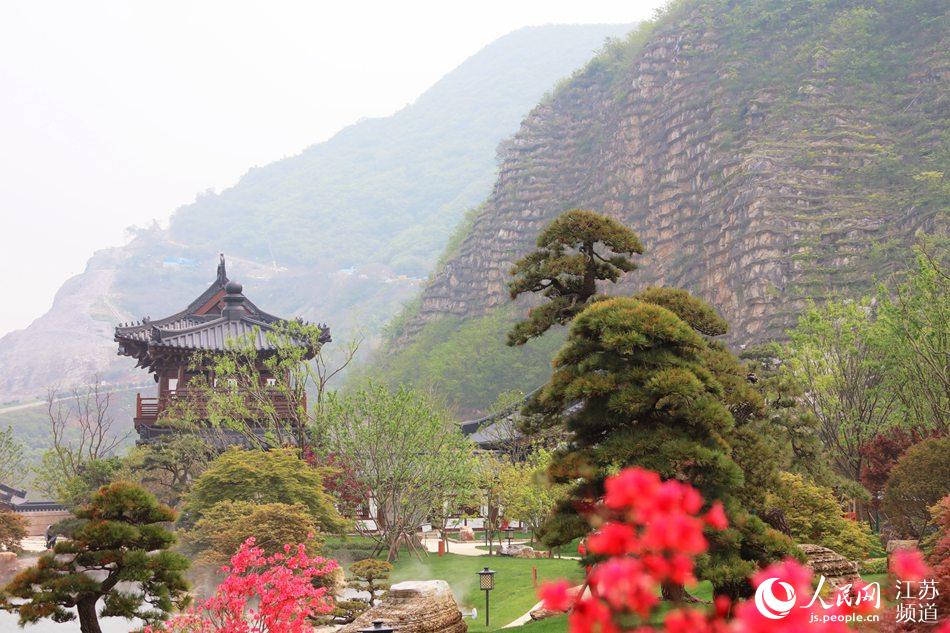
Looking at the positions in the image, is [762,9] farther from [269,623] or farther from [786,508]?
[269,623]

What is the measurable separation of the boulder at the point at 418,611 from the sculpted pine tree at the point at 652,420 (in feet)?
14.8

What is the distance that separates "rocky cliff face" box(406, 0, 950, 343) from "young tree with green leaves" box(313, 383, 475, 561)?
2602 cm

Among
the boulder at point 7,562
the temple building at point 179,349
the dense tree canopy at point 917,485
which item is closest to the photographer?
the dense tree canopy at point 917,485

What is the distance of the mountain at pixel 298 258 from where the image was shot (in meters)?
139

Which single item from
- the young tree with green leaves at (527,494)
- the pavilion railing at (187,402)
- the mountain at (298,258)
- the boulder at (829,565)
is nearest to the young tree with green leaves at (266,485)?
the young tree with green leaves at (527,494)

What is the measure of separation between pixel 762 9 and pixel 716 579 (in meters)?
71.7

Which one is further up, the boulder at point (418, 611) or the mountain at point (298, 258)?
the mountain at point (298, 258)

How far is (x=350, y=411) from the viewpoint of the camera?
2252cm

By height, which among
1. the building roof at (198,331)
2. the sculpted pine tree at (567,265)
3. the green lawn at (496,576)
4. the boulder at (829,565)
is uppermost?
the building roof at (198,331)

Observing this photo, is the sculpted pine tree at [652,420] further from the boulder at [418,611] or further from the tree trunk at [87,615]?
the tree trunk at [87,615]

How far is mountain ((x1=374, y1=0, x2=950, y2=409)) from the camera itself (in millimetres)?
52594

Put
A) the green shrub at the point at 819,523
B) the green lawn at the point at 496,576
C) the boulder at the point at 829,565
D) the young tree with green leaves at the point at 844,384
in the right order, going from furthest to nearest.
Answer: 1. the young tree with green leaves at the point at 844,384
2. the green lawn at the point at 496,576
3. the green shrub at the point at 819,523
4. the boulder at the point at 829,565

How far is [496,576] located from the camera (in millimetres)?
22500

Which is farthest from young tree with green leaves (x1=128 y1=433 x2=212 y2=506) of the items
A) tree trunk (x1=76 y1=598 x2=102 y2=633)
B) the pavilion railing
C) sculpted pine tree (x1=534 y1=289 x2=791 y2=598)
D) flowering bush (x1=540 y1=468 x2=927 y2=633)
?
flowering bush (x1=540 y1=468 x2=927 y2=633)
